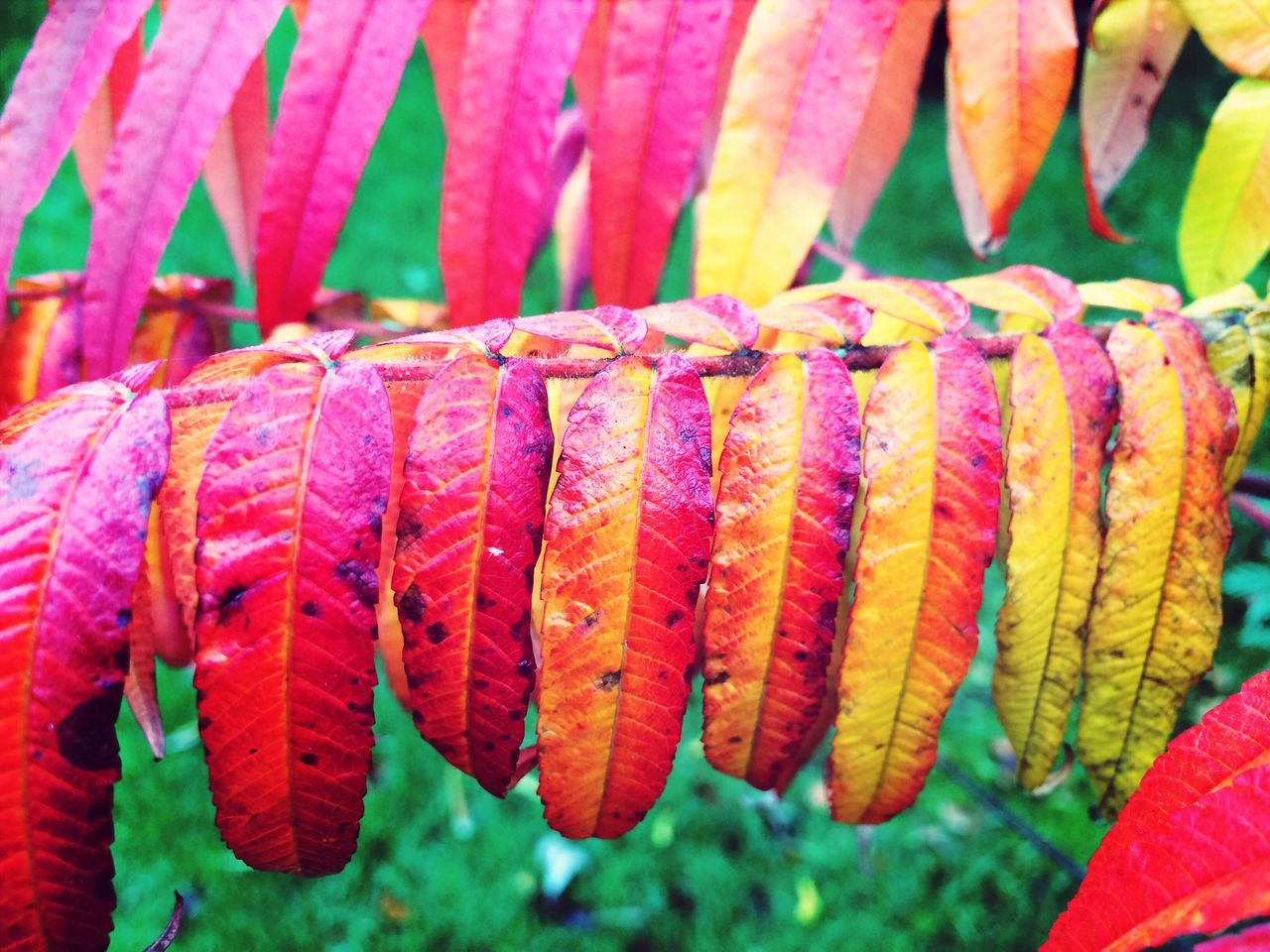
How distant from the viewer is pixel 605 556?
0.62 m

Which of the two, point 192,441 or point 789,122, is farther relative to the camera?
point 789,122

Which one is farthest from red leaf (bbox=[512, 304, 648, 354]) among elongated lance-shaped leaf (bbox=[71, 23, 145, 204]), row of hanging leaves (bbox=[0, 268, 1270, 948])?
elongated lance-shaped leaf (bbox=[71, 23, 145, 204])

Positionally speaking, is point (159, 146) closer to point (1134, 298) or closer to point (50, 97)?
point (50, 97)

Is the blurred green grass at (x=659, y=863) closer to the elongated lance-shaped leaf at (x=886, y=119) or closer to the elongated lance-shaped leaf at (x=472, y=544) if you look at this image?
the elongated lance-shaped leaf at (x=886, y=119)

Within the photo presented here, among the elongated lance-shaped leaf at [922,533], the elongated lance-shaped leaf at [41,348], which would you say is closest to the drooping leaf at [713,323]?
the elongated lance-shaped leaf at [922,533]

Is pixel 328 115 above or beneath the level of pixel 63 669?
above

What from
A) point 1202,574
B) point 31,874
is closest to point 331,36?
point 31,874

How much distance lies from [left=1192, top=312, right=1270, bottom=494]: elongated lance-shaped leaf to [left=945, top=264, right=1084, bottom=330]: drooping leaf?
143mm

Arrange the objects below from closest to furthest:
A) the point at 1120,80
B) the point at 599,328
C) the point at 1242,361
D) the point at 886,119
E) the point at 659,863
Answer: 1. the point at 599,328
2. the point at 1242,361
3. the point at 1120,80
4. the point at 886,119
5. the point at 659,863

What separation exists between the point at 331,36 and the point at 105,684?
64 centimetres

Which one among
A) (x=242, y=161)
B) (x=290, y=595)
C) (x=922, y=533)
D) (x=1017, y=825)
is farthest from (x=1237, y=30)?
(x=1017, y=825)

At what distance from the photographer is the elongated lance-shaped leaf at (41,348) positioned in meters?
0.99

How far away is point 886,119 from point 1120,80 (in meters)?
0.25

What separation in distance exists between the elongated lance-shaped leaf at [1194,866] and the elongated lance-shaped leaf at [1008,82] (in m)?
0.50
